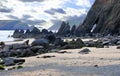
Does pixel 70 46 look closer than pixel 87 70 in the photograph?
No

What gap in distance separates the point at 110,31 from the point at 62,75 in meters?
72.0

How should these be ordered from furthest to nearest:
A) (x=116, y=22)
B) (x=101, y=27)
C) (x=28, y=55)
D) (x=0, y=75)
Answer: (x=101, y=27)
(x=116, y=22)
(x=28, y=55)
(x=0, y=75)

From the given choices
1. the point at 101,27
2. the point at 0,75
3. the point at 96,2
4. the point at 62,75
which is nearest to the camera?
the point at 62,75

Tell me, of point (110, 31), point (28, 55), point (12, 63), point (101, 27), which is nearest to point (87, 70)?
point (12, 63)

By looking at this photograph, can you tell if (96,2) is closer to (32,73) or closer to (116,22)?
(116,22)

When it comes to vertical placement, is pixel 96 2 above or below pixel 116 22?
above

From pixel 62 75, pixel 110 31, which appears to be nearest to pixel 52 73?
pixel 62 75

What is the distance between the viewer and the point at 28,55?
86.3 ft

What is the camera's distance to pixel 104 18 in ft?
327

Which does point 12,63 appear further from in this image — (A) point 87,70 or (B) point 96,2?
(B) point 96,2

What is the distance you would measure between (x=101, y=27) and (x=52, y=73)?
284ft

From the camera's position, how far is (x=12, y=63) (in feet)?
64.4

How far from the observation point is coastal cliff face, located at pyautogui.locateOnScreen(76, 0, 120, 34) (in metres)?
85.4

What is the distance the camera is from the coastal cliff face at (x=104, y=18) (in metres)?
85.4
